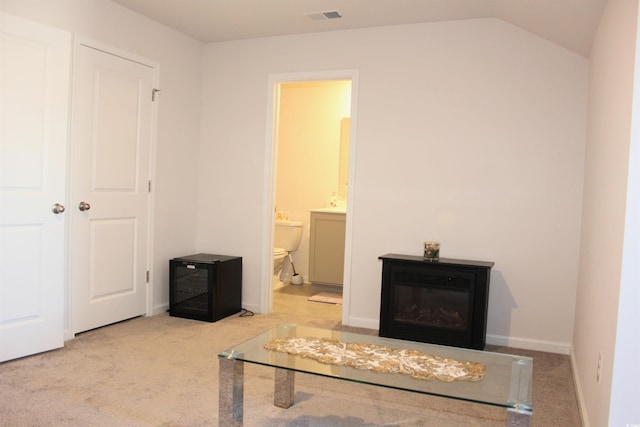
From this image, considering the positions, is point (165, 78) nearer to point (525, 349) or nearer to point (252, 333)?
point (252, 333)

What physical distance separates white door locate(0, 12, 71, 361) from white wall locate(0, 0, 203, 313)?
2.25 ft

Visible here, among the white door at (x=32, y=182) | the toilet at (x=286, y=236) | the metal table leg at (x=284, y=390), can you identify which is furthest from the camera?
the toilet at (x=286, y=236)

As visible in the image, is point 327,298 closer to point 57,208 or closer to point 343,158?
point 343,158

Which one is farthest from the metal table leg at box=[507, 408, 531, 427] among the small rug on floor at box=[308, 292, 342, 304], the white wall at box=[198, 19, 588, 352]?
the small rug on floor at box=[308, 292, 342, 304]

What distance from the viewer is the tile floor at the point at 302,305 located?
186 inches

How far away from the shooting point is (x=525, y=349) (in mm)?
3787

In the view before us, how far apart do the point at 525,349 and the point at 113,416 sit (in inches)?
111

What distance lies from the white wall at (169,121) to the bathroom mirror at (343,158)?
1785 millimetres

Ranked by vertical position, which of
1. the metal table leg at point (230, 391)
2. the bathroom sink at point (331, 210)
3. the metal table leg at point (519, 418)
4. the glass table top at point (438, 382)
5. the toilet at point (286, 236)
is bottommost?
the metal table leg at point (230, 391)

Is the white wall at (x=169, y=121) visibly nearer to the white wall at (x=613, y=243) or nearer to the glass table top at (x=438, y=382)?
the glass table top at (x=438, y=382)

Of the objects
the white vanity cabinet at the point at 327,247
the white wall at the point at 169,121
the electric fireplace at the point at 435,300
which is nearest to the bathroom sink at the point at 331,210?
the white vanity cabinet at the point at 327,247

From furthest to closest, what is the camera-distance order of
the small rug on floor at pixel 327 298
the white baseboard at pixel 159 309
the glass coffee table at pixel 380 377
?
the small rug on floor at pixel 327 298 < the white baseboard at pixel 159 309 < the glass coffee table at pixel 380 377

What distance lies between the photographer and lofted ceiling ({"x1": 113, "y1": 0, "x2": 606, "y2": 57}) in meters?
3.21

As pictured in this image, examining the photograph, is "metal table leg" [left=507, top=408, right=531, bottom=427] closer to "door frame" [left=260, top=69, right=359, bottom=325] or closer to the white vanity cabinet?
"door frame" [left=260, top=69, right=359, bottom=325]
